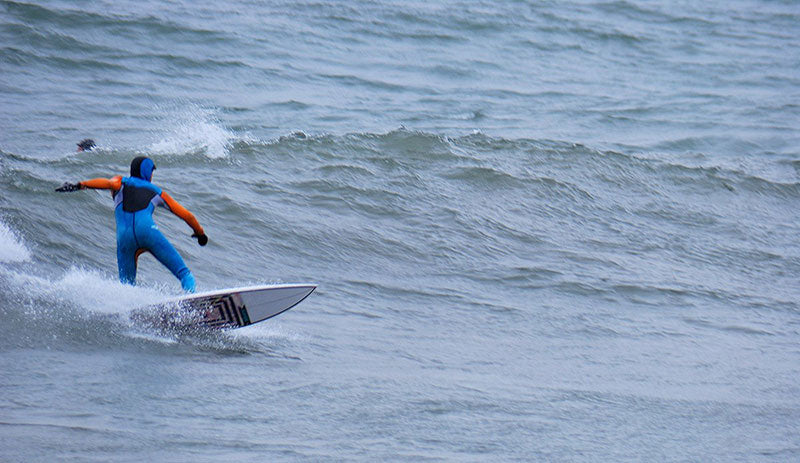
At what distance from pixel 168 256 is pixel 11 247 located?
1984 millimetres

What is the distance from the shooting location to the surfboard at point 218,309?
26.9ft

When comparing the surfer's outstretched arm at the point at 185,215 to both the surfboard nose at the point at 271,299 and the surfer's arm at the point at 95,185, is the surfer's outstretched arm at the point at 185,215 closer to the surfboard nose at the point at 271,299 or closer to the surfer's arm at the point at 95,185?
the surfer's arm at the point at 95,185

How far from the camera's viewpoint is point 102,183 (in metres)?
8.34

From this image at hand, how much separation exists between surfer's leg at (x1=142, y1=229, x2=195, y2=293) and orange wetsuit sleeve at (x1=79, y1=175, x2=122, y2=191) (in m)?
0.47

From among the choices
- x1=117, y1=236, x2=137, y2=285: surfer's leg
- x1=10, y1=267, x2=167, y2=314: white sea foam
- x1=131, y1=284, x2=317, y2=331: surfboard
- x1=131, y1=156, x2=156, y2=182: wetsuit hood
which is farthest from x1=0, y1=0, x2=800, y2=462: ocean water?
x1=131, y1=156, x2=156, y2=182: wetsuit hood

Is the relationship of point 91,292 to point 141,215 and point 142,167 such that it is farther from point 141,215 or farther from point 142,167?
point 142,167

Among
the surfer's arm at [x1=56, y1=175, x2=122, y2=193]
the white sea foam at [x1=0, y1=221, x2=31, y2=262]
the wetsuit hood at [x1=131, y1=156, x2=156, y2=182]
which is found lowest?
the white sea foam at [x1=0, y1=221, x2=31, y2=262]

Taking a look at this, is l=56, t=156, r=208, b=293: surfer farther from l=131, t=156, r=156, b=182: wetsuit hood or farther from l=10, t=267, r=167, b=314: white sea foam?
l=10, t=267, r=167, b=314: white sea foam

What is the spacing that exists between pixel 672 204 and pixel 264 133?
591 centimetres

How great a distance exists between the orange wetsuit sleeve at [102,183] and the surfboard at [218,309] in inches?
40.6

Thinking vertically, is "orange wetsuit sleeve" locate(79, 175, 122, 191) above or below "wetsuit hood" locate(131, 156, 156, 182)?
below

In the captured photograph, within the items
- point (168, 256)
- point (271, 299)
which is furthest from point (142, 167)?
point (271, 299)

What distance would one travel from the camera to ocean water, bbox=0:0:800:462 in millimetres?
6816

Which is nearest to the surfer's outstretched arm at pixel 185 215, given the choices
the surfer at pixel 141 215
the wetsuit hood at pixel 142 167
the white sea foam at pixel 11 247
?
the surfer at pixel 141 215
